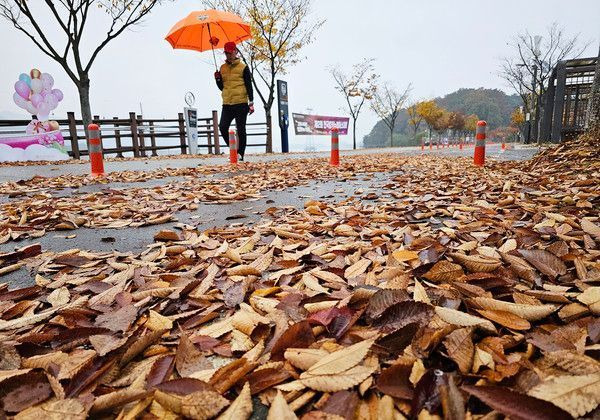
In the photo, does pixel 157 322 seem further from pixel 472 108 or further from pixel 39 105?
pixel 472 108

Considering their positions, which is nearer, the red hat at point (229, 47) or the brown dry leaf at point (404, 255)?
the brown dry leaf at point (404, 255)

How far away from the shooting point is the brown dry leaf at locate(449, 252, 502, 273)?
128cm

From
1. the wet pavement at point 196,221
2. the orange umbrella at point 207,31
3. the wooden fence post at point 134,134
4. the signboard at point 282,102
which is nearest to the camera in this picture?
the wet pavement at point 196,221

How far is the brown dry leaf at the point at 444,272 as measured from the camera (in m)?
1.25

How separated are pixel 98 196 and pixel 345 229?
2.63 meters

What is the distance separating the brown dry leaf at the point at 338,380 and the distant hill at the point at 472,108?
66746 millimetres

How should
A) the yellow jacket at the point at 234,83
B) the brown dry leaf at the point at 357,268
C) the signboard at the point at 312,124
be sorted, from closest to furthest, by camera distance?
the brown dry leaf at the point at 357,268, the yellow jacket at the point at 234,83, the signboard at the point at 312,124

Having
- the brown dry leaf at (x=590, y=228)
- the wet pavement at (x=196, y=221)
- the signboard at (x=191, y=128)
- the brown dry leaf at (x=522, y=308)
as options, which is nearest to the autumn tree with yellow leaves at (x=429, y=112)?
the signboard at (x=191, y=128)

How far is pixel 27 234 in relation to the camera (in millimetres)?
2125

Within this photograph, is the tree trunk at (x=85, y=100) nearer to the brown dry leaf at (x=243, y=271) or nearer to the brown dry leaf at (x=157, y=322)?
the brown dry leaf at (x=243, y=271)

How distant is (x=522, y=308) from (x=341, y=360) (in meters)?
0.55

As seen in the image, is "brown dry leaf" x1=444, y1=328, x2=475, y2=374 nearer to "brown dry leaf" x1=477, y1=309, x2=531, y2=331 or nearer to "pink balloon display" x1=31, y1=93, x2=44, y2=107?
"brown dry leaf" x1=477, y1=309, x2=531, y2=331

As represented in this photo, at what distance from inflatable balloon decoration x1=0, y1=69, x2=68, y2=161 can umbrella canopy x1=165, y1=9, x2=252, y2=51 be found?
23.1 feet

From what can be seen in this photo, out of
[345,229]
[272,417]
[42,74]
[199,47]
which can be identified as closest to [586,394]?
[272,417]
